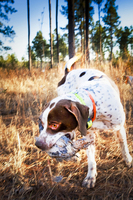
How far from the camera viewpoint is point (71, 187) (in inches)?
58.0

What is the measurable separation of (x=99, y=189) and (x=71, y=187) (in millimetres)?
311

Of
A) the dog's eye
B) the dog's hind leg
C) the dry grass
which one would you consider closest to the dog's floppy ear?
the dog's eye

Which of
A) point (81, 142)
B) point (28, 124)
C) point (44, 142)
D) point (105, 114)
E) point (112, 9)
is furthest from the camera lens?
point (112, 9)

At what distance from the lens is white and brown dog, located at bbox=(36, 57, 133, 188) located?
115 cm

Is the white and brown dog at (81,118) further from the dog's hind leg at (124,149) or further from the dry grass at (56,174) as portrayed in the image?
the dry grass at (56,174)

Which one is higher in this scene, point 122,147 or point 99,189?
point 122,147

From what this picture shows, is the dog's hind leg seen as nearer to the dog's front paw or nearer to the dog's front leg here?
the dog's front leg

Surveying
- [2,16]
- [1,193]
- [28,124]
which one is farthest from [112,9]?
[1,193]

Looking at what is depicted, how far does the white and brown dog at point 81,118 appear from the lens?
3.77ft

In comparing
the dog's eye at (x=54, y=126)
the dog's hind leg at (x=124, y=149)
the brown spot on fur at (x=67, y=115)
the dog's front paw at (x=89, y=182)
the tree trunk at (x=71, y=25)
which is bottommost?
the dog's front paw at (x=89, y=182)

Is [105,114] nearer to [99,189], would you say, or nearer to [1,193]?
[99,189]

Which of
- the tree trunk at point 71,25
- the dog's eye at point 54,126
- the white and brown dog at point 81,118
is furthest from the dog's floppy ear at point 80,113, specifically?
the tree trunk at point 71,25

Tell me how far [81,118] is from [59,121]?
0.20m

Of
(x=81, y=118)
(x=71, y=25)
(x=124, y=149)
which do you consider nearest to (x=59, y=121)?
(x=81, y=118)
